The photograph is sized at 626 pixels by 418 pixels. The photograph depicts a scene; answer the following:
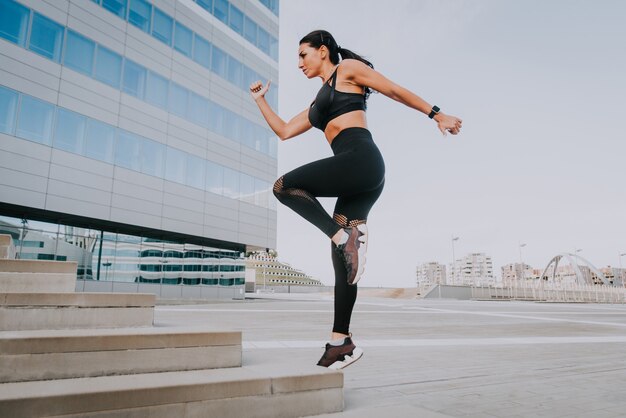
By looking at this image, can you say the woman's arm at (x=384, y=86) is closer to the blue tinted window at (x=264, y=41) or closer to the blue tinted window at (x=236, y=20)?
the blue tinted window at (x=236, y=20)

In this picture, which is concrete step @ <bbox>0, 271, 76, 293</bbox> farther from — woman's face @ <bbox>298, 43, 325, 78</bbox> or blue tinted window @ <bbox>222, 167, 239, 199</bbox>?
blue tinted window @ <bbox>222, 167, 239, 199</bbox>

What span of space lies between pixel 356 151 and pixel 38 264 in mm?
3012

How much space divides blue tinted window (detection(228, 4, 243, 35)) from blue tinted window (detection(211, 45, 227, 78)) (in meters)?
2.53

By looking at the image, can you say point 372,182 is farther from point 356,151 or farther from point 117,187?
point 117,187

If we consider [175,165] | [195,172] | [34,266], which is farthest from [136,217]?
[34,266]

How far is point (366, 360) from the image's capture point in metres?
4.31

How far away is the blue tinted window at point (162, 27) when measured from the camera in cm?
2227

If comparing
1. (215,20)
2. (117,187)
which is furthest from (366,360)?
(215,20)

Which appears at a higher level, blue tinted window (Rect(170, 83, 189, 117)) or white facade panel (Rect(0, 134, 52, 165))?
blue tinted window (Rect(170, 83, 189, 117))

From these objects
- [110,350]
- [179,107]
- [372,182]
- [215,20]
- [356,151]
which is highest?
[215,20]

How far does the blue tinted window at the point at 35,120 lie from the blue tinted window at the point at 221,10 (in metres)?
13.3

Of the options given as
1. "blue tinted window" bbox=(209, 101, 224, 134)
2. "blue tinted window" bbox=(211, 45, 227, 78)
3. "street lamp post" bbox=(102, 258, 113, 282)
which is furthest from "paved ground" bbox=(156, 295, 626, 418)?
"blue tinted window" bbox=(211, 45, 227, 78)

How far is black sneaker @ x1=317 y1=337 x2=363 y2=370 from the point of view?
232 cm

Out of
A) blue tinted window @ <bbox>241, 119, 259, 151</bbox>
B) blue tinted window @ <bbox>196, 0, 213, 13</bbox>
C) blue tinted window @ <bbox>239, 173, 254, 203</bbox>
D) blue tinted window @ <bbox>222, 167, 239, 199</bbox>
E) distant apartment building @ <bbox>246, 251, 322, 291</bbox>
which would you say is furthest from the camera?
distant apartment building @ <bbox>246, 251, 322, 291</bbox>
